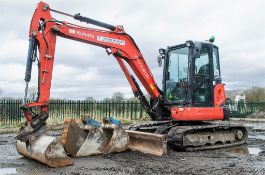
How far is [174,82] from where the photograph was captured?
35.0ft

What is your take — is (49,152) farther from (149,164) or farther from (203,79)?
(203,79)

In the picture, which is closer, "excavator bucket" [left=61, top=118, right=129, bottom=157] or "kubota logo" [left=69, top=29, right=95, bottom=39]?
"excavator bucket" [left=61, top=118, right=129, bottom=157]

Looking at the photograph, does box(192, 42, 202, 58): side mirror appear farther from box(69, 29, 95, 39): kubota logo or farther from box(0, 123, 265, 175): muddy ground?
box(69, 29, 95, 39): kubota logo

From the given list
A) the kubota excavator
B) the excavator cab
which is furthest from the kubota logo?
the excavator cab

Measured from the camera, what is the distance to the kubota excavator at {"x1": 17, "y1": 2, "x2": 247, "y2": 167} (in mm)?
9172

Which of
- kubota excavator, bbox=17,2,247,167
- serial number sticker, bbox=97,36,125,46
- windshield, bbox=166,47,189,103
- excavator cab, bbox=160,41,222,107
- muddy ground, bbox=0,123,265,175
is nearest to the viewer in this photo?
muddy ground, bbox=0,123,265,175

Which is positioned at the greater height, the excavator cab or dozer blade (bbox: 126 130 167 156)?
the excavator cab

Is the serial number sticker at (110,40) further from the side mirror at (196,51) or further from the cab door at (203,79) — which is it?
the cab door at (203,79)

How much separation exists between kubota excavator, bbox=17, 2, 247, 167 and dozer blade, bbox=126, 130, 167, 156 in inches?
2.0

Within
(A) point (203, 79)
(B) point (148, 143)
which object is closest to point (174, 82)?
(A) point (203, 79)

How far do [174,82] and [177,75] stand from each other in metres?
0.22

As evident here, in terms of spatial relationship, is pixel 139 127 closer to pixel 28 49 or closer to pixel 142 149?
pixel 142 149

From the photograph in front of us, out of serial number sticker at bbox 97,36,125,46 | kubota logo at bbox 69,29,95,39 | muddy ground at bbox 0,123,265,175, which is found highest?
kubota logo at bbox 69,29,95,39

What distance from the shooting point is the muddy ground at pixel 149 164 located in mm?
7227
